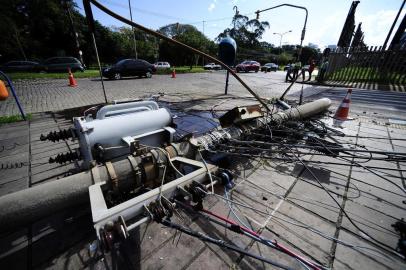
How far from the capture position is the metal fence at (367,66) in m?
12.7

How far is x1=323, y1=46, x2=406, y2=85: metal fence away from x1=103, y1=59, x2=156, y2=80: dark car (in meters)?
15.7

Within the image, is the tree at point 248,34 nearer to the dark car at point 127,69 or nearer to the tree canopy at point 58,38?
the tree canopy at point 58,38

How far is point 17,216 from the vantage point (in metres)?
1.42

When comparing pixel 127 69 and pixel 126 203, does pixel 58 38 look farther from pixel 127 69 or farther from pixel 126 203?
pixel 126 203

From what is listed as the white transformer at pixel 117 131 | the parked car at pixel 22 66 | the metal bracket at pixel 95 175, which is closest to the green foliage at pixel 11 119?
the white transformer at pixel 117 131

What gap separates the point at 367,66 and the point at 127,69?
63.3ft

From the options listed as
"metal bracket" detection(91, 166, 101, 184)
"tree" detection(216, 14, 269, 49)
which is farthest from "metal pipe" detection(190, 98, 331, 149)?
"tree" detection(216, 14, 269, 49)

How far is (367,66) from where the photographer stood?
13.9 metres

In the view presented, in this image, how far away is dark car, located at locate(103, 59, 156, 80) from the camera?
14969 millimetres

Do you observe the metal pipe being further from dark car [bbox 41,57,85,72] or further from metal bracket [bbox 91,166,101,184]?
dark car [bbox 41,57,85,72]

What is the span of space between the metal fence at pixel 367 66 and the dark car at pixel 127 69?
15685 mm

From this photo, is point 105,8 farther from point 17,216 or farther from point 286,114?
point 286,114

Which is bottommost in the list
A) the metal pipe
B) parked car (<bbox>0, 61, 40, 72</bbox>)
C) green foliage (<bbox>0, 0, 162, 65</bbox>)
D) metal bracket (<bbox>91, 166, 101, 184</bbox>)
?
parked car (<bbox>0, 61, 40, 72</bbox>)

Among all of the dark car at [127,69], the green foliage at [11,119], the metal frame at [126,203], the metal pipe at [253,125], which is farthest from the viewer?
the dark car at [127,69]
